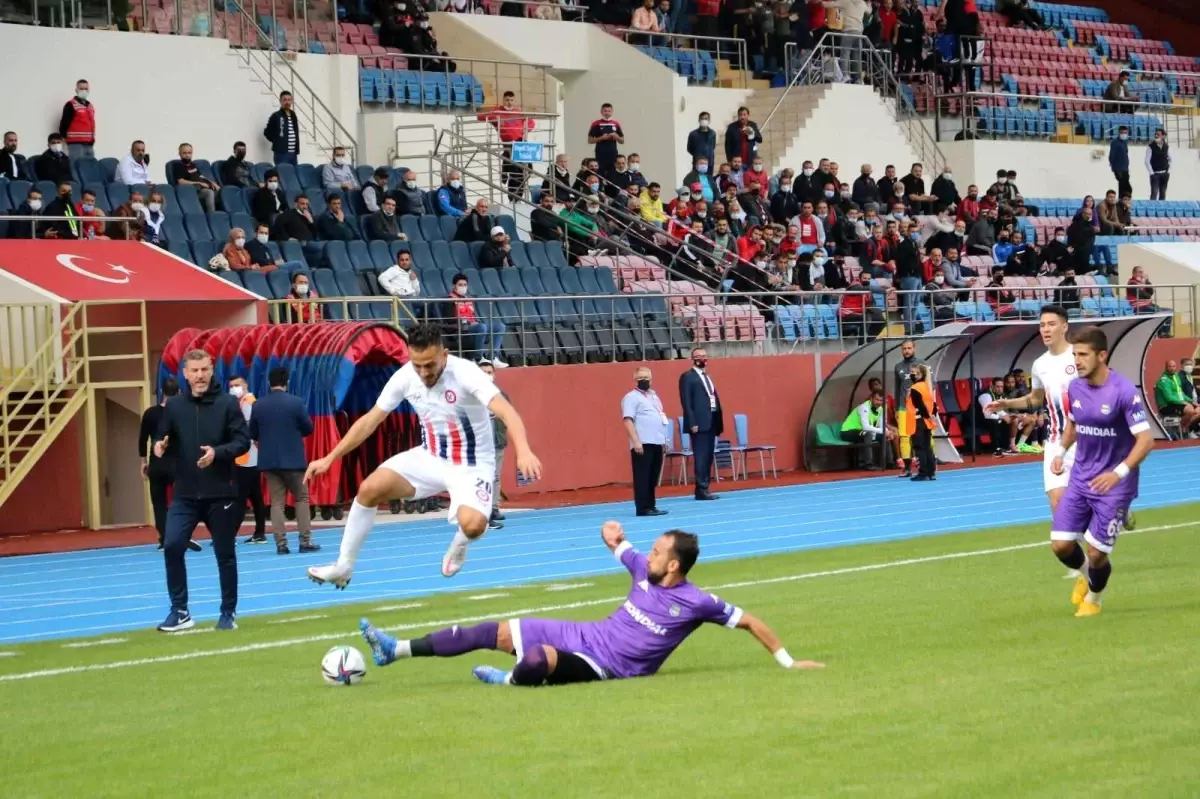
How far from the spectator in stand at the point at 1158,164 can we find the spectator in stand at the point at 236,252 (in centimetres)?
2831

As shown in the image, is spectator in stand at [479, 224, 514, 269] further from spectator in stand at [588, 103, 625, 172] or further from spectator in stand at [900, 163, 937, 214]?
spectator in stand at [900, 163, 937, 214]

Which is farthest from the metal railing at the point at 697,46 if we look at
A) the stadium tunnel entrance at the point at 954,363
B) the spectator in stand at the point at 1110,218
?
the stadium tunnel entrance at the point at 954,363

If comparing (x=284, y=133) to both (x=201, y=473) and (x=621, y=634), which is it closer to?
(x=201, y=473)

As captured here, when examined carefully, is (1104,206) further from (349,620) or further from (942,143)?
(349,620)

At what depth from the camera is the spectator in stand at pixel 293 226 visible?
92.1 feet

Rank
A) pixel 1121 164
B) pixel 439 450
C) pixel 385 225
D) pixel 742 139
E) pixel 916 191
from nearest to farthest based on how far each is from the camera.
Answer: pixel 439 450
pixel 385 225
pixel 742 139
pixel 916 191
pixel 1121 164

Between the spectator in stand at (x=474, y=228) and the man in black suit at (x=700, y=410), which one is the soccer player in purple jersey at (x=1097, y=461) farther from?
the spectator in stand at (x=474, y=228)

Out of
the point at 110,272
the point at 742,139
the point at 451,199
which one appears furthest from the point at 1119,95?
the point at 110,272

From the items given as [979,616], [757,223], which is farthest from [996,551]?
[757,223]

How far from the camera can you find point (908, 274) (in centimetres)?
3488

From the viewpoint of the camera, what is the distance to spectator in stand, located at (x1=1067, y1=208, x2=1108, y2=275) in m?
40.5

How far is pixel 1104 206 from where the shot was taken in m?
43.2

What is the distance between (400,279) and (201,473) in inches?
532

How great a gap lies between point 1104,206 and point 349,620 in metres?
32.1
